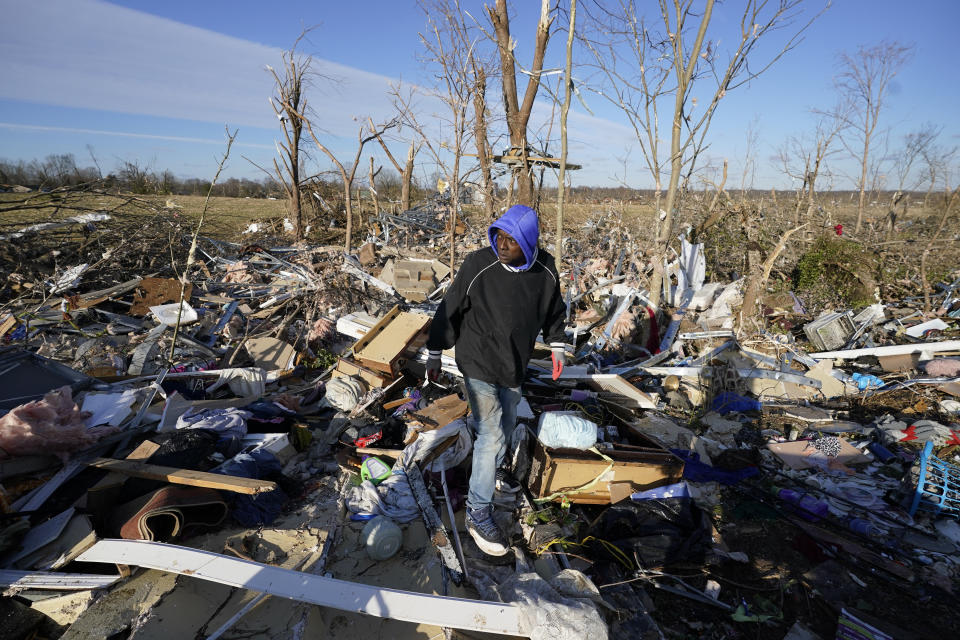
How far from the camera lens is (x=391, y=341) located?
186 inches

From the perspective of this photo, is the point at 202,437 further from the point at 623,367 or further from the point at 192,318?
the point at 623,367

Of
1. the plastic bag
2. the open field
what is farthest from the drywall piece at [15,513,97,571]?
the open field

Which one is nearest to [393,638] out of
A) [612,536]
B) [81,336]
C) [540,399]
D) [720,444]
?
[612,536]

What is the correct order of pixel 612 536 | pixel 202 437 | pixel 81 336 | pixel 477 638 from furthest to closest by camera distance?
pixel 81 336, pixel 202 437, pixel 612 536, pixel 477 638

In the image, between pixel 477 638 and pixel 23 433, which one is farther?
pixel 23 433

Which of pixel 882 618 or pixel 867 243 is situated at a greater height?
pixel 867 243

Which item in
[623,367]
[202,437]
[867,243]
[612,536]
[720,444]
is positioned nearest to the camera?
[612,536]

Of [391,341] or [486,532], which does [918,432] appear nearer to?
[486,532]

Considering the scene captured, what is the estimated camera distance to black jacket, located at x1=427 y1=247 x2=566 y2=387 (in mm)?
2643

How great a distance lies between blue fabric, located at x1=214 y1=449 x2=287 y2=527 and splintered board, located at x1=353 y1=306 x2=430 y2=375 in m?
1.38

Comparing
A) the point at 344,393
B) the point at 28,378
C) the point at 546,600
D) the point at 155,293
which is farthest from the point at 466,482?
the point at 155,293

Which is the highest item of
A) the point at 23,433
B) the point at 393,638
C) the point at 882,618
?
the point at 23,433

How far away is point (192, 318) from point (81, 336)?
1.34 meters

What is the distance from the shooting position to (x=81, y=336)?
5.93 metres
